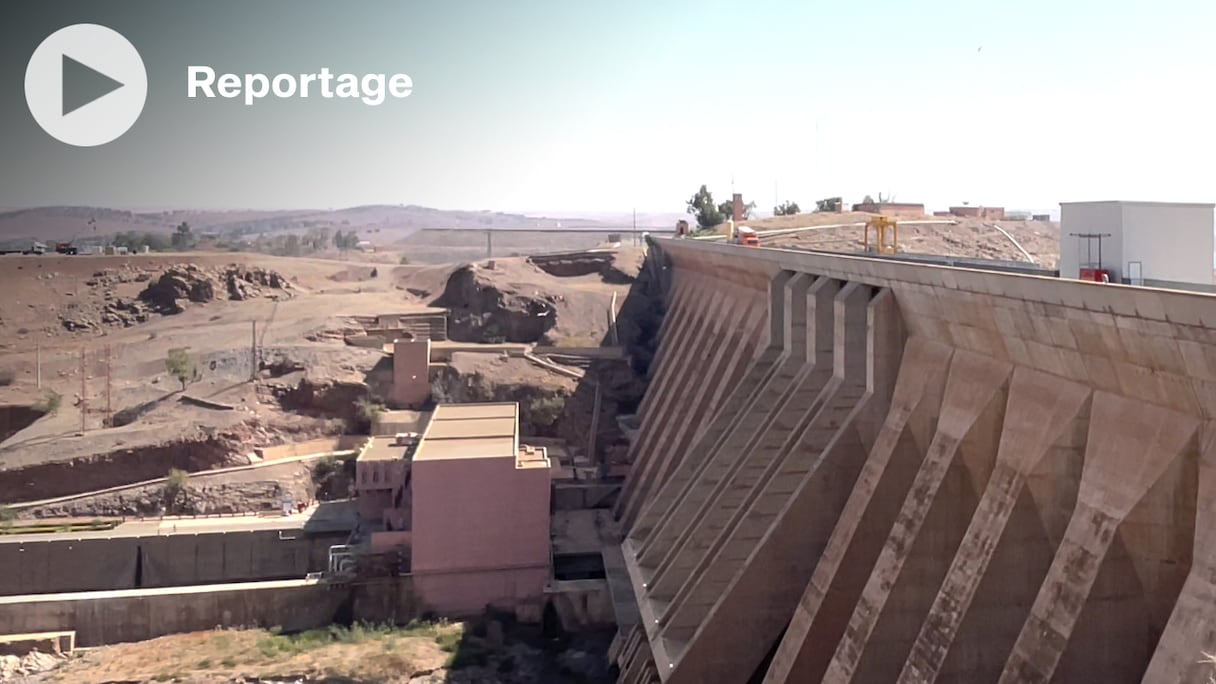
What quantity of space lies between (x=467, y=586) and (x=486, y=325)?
71.9 feet

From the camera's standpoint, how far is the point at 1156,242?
13156 millimetres

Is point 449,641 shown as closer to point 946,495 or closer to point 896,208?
point 946,495

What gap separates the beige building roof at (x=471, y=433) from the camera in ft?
79.7

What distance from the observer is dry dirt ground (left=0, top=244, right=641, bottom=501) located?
32.4m

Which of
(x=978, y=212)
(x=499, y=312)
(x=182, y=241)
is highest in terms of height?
(x=182, y=241)

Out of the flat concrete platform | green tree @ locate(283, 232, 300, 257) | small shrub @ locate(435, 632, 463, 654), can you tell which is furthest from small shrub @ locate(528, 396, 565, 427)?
green tree @ locate(283, 232, 300, 257)

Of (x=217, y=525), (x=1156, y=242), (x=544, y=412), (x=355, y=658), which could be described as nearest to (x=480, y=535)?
(x=355, y=658)

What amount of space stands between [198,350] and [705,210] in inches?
1565

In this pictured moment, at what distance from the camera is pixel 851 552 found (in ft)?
44.6

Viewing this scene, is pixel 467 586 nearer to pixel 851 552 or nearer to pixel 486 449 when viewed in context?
pixel 486 449

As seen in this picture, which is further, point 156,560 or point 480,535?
point 156,560

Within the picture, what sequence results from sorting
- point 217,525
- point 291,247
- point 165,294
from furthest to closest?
point 291,247 → point 165,294 → point 217,525

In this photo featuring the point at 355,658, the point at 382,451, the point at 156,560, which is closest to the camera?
the point at 355,658

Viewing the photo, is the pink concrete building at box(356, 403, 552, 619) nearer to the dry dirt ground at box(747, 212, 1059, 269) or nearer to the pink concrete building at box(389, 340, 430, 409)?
the pink concrete building at box(389, 340, 430, 409)
